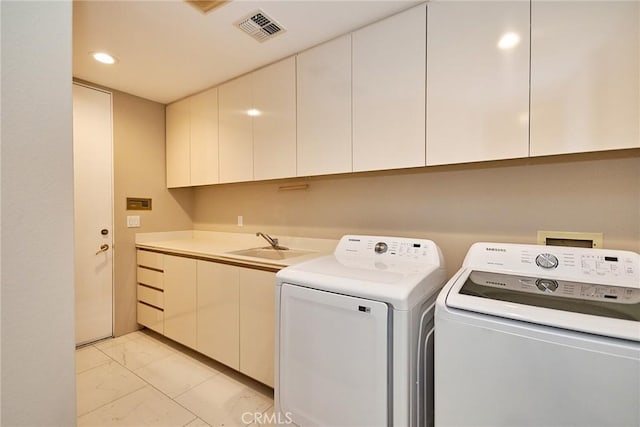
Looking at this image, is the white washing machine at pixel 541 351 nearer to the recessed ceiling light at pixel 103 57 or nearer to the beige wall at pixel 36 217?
the beige wall at pixel 36 217

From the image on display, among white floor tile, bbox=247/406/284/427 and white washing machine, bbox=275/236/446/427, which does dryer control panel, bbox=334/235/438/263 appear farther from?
white floor tile, bbox=247/406/284/427

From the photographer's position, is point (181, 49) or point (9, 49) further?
point (181, 49)

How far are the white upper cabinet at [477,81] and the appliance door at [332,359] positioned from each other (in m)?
0.91

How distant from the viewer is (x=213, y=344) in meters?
2.12

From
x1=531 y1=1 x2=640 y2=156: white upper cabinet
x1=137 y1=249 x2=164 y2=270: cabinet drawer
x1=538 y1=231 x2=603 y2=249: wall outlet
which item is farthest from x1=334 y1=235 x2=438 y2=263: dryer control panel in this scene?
x1=137 y1=249 x2=164 y2=270: cabinet drawer

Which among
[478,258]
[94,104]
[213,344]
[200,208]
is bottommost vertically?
[213,344]

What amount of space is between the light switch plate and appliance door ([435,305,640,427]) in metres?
2.85

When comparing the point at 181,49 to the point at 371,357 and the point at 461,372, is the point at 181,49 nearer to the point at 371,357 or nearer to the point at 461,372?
the point at 371,357

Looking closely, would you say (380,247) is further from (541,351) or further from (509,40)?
(509,40)

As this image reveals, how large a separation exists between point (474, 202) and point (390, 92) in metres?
0.81

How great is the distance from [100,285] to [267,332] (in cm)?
183

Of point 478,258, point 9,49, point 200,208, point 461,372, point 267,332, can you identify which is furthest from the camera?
point 200,208

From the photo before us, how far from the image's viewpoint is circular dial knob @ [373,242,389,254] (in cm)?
170

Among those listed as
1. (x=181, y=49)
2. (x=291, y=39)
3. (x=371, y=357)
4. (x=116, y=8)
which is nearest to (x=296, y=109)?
(x=291, y=39)
